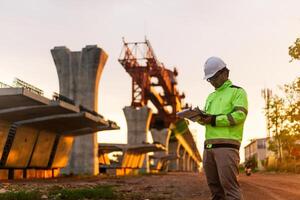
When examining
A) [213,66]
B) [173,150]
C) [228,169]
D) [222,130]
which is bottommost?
[228,169]

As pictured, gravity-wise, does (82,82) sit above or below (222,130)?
above

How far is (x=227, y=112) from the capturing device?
4.62 metres

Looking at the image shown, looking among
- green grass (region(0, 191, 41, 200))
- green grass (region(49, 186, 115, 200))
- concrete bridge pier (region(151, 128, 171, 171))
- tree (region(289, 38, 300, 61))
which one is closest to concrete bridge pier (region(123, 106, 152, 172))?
concrete bridge pier (region(151, 128, 171, 171))

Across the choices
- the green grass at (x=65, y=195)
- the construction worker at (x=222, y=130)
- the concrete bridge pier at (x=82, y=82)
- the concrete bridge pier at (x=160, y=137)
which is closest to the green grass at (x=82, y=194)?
the green grass at (x=65, y=195)

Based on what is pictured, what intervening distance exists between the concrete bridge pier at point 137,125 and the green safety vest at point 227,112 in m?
63.8

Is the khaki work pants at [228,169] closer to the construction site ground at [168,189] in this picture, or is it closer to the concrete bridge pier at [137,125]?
the construction site ground at [168,189]

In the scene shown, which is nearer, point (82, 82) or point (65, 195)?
point (65, 195)

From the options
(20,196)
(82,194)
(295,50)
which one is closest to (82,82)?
(295,50)

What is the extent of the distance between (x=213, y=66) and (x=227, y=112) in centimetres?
43

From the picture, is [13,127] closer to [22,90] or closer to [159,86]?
[22,90]

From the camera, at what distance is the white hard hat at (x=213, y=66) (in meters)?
4.70

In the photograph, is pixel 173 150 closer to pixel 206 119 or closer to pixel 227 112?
pixel 227 112

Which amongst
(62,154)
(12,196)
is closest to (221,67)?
(12,196)

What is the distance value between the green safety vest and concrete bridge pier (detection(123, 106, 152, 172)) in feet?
209
